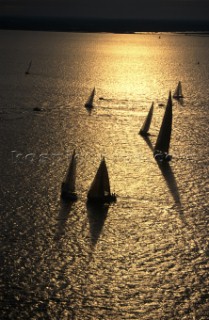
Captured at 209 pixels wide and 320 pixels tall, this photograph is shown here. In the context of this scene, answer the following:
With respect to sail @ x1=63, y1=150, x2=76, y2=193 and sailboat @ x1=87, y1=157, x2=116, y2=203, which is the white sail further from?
sailboat @ x1=87, y1=157, x2=116, y2=203

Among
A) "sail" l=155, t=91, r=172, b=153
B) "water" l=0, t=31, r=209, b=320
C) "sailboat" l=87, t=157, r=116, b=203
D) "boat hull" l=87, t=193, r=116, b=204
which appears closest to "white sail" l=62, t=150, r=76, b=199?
"water" l=0, t=31, r=209, b=320

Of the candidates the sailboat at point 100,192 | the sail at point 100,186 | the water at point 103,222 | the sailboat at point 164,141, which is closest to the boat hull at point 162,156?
the sailboat at point 164,141

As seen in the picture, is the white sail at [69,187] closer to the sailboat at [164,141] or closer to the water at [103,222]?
the water at [103,222]

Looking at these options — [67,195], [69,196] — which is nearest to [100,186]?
[69,196]

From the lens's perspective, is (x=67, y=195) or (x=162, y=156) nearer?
(x=67, y=195)

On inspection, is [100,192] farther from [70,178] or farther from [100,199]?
[70,178]

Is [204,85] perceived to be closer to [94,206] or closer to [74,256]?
[94,206]
